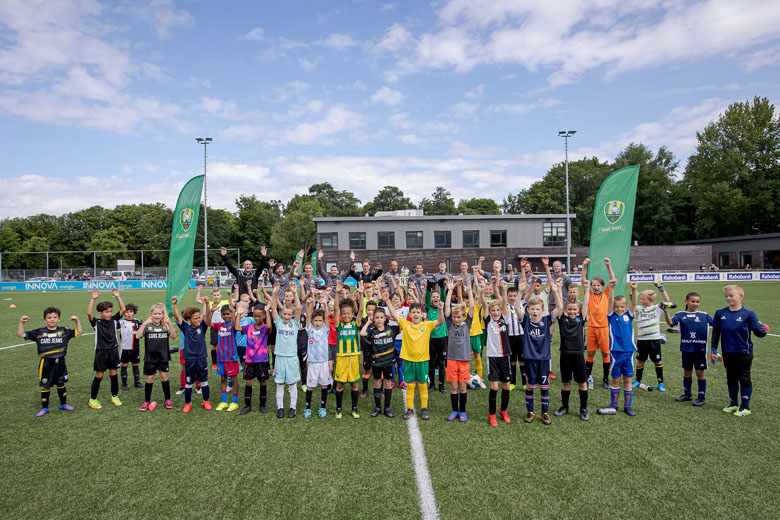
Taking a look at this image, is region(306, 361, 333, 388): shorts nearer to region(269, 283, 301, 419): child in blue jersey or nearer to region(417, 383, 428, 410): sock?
region(269, 283, 301, 419): child in blue jersey

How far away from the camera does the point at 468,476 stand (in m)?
4.13

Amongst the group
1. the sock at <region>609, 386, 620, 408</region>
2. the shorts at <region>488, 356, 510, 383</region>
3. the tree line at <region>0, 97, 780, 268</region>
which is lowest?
the sock at <region>609, 386, 620, 408</region>

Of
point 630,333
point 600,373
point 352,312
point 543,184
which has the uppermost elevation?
point 543,184

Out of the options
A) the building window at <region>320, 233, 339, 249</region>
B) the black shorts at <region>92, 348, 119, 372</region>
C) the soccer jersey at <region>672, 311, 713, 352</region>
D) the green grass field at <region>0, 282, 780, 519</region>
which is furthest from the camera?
the building window at <region>320, 233, 339, 249</region>

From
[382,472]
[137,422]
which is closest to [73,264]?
[137,422]

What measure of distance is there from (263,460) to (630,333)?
17.7ft

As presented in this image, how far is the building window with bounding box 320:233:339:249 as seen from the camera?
3666 cm

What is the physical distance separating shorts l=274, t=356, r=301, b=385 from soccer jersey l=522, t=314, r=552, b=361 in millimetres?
3287

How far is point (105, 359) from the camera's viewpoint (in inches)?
244

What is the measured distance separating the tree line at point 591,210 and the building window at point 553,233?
15496 mm

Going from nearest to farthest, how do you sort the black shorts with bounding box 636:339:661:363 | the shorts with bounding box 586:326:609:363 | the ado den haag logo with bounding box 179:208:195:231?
the shorts with bounding box 586:326:609:363, the black shorts with bounding box 636:339:661:363, the ado den haag logo with bounding box 179:208:195:231

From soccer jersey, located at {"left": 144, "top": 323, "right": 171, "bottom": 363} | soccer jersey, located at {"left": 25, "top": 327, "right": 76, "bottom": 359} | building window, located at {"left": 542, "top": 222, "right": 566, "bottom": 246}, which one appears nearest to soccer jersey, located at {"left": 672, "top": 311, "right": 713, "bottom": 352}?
soccer jersey, located at {"left": 144, "top": 323, "right": 171, "bottom": 363}

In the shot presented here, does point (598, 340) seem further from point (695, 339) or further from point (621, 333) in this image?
point (695, 339)

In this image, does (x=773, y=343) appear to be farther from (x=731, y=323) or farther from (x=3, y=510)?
(x=3, y=510)
